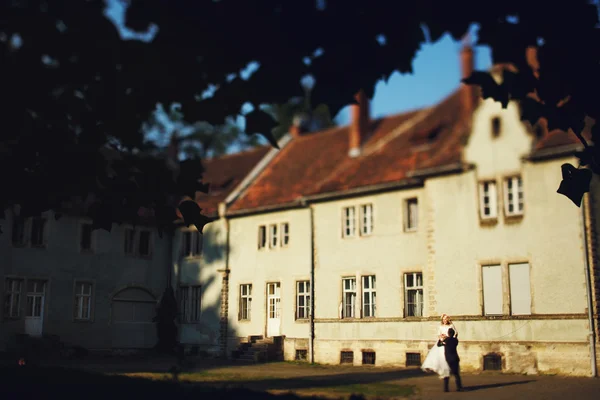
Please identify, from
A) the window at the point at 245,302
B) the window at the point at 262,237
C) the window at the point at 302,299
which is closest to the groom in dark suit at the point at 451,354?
the window at the point at 302,299

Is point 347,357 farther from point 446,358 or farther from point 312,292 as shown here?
point 446,358

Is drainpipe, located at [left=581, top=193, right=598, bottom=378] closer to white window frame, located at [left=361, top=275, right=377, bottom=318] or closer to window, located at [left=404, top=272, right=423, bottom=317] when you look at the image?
window, located at [left=404, top=272, right=423, bottom=317]

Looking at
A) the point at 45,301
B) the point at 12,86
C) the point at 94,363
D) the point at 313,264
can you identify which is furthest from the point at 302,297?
the point at 12,86

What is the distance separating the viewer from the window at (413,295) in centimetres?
2388

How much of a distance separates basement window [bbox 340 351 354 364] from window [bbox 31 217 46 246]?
13.0 meters

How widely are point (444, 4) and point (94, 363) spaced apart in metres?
23.1

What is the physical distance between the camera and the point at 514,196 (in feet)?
71.7

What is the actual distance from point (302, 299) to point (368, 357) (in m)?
3.95

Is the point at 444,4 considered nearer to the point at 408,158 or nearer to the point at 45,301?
the point at 408,158

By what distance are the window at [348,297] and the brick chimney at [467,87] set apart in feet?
25.4

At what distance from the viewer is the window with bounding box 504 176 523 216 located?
21750 millimetres

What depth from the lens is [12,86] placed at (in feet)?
17.3

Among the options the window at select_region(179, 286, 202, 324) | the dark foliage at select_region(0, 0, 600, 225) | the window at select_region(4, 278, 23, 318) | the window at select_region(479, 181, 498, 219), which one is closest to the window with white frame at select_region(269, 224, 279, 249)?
the window at select_region(179, 286, 202, 324)

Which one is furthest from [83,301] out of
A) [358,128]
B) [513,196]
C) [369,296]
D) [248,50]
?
[248,50]
